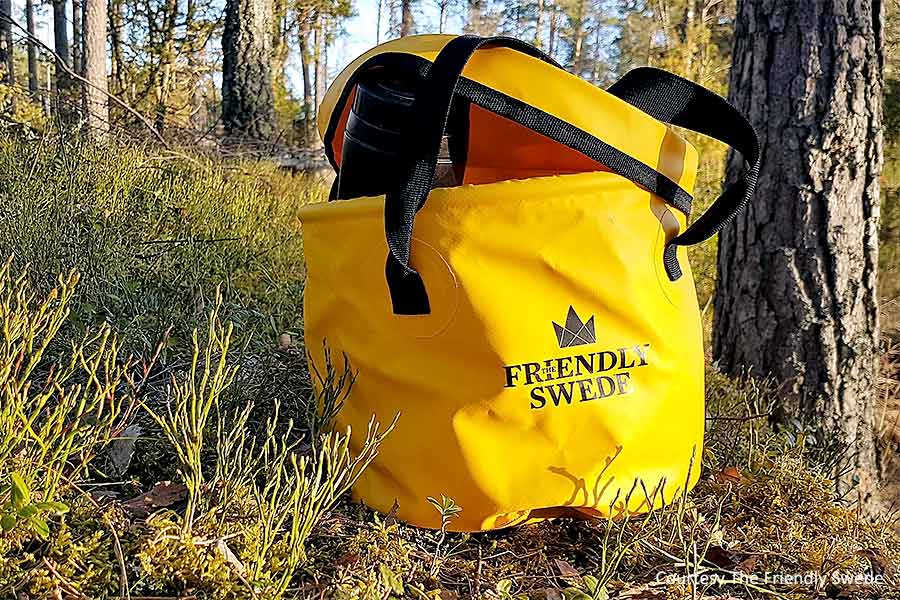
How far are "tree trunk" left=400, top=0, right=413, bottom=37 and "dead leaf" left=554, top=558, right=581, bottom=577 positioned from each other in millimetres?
29678

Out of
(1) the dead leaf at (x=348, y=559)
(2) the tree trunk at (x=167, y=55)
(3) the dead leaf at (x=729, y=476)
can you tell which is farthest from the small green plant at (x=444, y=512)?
(2) the tree trunk at (x=167, y=55)

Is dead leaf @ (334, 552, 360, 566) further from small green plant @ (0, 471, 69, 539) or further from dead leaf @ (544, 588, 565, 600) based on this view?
small green plant @ (0, 471, 69, 539)

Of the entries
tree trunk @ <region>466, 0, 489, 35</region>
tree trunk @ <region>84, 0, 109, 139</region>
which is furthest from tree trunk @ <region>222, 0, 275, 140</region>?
tree trunk @ <region>466, 0, 489, 35</region>

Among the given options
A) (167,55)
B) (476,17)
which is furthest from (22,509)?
(476,17)

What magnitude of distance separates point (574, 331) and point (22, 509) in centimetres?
102

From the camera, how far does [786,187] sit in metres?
2.97

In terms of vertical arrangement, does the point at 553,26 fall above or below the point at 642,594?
above

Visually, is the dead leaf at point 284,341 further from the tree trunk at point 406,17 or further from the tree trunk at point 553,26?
the tree trunk at point 553,26

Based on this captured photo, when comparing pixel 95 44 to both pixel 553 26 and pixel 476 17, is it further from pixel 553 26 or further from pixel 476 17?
pixel 553 26

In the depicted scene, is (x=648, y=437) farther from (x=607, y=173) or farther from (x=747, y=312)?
(x=747, y=312)

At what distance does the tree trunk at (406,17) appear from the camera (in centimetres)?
2902

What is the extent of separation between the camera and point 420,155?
1411mm

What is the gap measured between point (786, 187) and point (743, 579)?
1.93m

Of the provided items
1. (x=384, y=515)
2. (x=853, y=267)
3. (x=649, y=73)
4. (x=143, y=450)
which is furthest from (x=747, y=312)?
(x=143, y=450)
